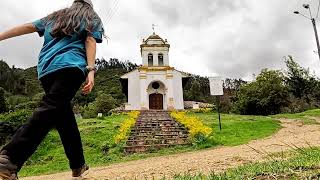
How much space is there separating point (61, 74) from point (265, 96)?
40.0 meters

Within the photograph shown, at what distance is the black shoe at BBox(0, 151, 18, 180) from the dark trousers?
0.11 feet

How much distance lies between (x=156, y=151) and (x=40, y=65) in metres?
10.6

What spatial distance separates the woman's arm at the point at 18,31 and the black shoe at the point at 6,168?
1139 mm

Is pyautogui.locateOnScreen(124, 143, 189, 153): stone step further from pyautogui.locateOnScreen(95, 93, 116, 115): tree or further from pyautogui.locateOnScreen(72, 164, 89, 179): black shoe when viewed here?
pyautogui.locateOnScreen(95, 93, 116, 115): tree

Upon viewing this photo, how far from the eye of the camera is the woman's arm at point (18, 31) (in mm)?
3717

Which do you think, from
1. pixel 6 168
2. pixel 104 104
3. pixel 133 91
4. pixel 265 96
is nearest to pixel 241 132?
pixel 6 168

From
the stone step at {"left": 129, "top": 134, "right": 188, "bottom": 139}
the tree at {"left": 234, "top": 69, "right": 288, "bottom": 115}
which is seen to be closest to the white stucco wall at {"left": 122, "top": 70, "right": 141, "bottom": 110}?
the tree at {"left": 234, "top": 69, "right": 288, "bottom": 115}

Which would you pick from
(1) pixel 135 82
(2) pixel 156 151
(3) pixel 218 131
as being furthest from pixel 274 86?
(2) pixel 156 151

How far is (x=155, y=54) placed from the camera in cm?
4362

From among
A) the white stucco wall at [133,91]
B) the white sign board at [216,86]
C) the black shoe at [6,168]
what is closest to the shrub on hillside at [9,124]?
the white sign board at [216,86]

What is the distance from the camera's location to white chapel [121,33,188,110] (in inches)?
1673

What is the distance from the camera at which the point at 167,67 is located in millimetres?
43281

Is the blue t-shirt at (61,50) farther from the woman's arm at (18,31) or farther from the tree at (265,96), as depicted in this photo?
the tree at (265,96)

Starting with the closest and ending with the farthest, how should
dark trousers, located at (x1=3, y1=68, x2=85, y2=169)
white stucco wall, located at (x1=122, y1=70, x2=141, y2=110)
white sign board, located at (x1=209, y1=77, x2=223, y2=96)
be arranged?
1. dark trousers, located at (x1=3, y1=68, x2=85, y2=169)
2. white sign board, located at (x1=209, y1=77, x2=223, y2=96)
3. white stucco wall, located at (x1=122, y1=70, x2=141, y2=110)
